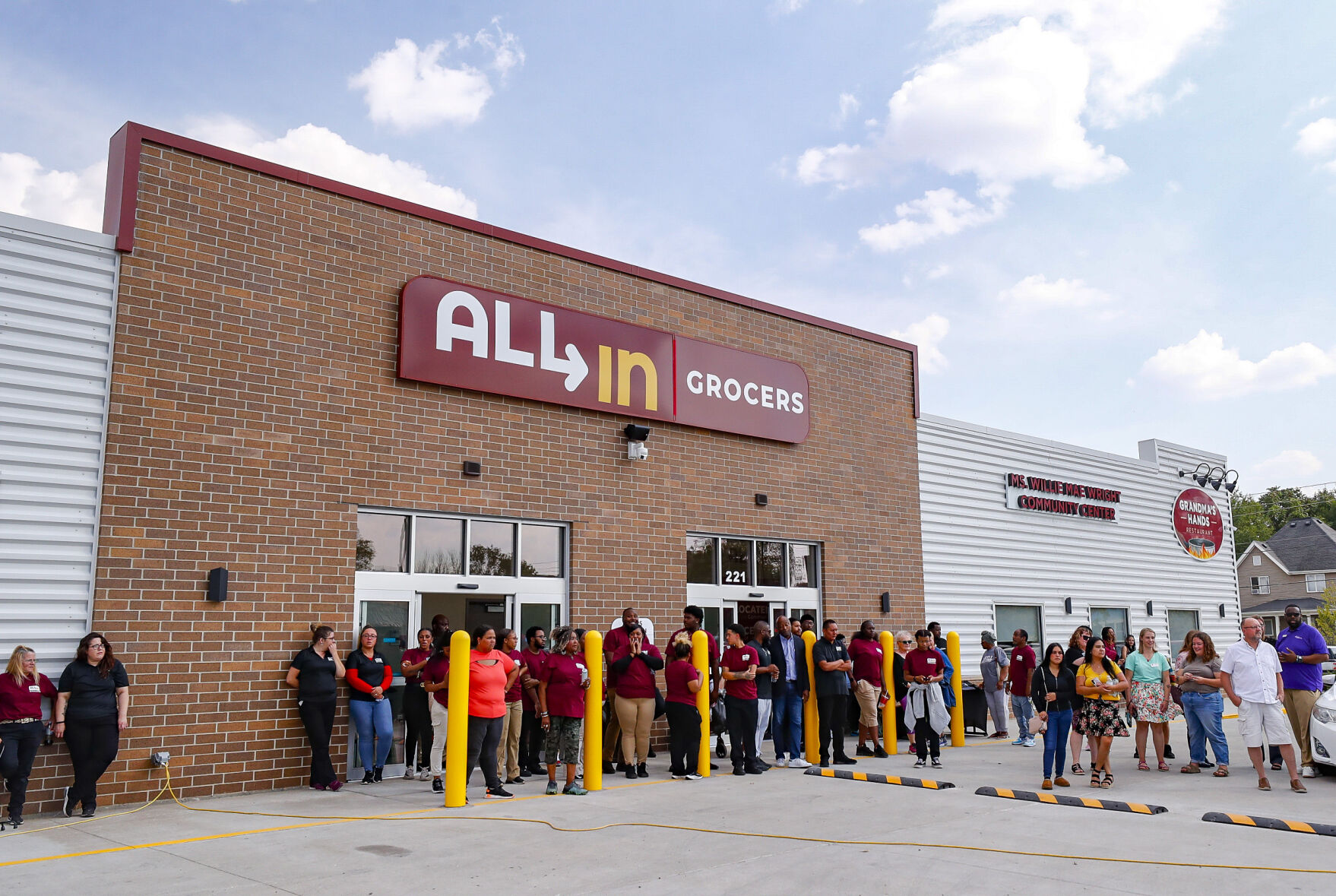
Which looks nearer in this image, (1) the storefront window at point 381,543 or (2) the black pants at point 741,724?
(1) the storefront window at point 381,543

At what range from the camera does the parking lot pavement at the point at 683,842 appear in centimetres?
675

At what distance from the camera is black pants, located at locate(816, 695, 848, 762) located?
42.8ft

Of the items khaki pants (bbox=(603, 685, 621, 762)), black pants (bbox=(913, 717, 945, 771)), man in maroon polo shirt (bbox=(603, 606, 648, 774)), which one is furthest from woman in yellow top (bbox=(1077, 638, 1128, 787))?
khaki pants (bbox=(603, 685, 621, 762))

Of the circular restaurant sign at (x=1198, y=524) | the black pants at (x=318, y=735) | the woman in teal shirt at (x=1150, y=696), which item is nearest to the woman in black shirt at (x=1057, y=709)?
the woman in teal shirt at (x=1150, y=696)

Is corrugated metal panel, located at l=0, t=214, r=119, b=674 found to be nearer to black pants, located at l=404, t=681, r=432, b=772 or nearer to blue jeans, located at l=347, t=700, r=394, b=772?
blue jeans, located at l=347, t=700, r=394, b=772

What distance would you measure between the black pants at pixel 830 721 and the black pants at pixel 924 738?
0.94 meters

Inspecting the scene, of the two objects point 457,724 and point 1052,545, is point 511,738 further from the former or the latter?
point 1052,545

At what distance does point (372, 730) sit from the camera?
11.3m

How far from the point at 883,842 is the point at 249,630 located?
676 cm

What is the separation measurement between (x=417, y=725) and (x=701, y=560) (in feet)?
16.9

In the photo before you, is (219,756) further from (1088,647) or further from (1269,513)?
(1269,513)

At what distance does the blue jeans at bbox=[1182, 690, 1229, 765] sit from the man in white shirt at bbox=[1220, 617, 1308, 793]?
44.4 inches

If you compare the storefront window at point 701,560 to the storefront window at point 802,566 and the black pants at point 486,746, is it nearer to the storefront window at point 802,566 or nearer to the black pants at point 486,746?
the storefront window at point 802,566

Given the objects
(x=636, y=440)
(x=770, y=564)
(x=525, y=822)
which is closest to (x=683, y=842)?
(x=525, y=822)
